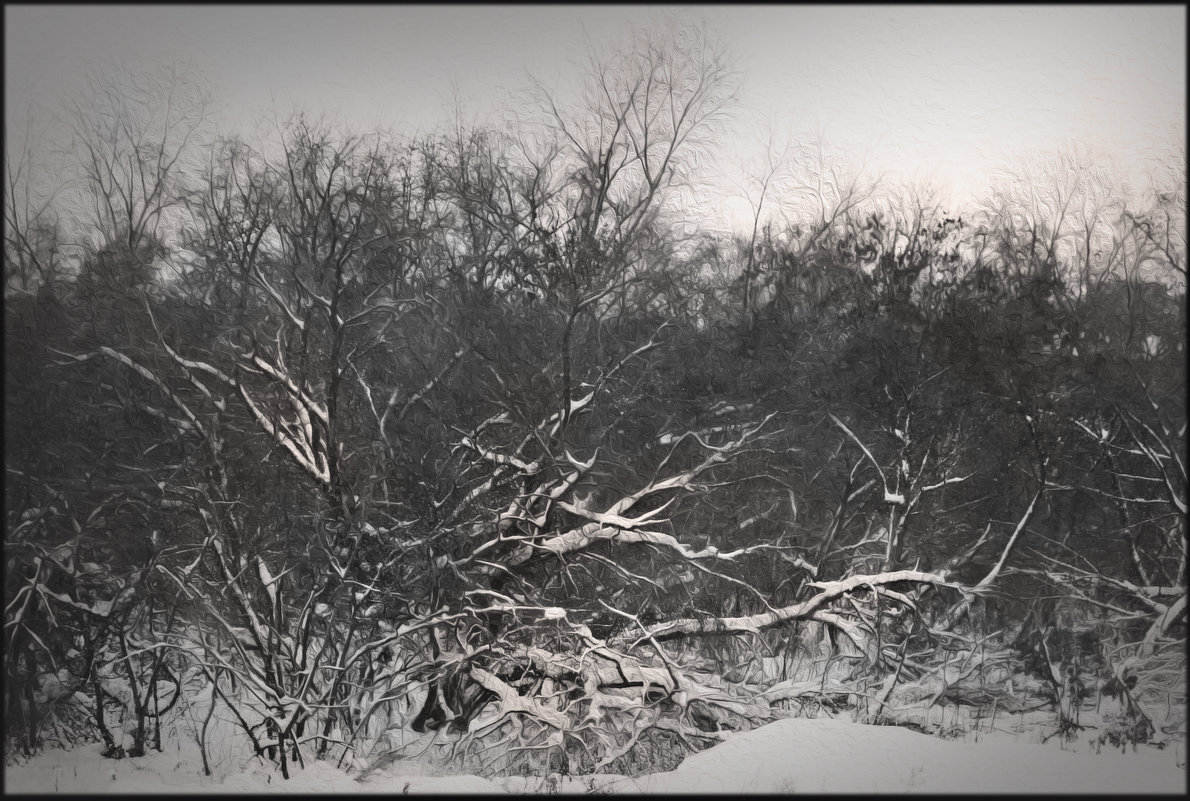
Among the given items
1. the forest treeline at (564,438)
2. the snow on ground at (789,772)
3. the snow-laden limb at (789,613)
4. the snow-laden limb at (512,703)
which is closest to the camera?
the snow on ground at (789,772)

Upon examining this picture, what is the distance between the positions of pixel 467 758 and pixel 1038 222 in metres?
5.38

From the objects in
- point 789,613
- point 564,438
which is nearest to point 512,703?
point 564,438

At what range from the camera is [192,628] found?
697cm

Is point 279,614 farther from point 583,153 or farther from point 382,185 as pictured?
point 583,153

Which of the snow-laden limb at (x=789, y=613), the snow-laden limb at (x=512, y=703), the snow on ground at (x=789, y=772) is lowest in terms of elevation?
the snow on ground at (x=789, y=772)

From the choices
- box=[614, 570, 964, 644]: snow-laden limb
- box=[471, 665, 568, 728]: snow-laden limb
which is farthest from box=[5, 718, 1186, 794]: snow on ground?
box=[614, 570, 964, 644]: snow-laden limb

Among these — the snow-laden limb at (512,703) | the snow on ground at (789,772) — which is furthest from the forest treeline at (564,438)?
the snow on ground at (789,772)

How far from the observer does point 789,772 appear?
22.2ft

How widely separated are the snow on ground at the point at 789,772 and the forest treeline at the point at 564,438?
6.1 inches

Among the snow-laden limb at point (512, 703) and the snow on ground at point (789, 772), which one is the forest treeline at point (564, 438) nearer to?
the snow-laden limb at point (512, 703)

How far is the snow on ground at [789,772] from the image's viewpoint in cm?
666

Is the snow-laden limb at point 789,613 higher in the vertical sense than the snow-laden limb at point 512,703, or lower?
Result: higher

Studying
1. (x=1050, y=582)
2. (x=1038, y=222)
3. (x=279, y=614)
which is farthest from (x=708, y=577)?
(x=1038, y=222)

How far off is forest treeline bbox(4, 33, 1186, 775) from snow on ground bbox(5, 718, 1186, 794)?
0.51ft
